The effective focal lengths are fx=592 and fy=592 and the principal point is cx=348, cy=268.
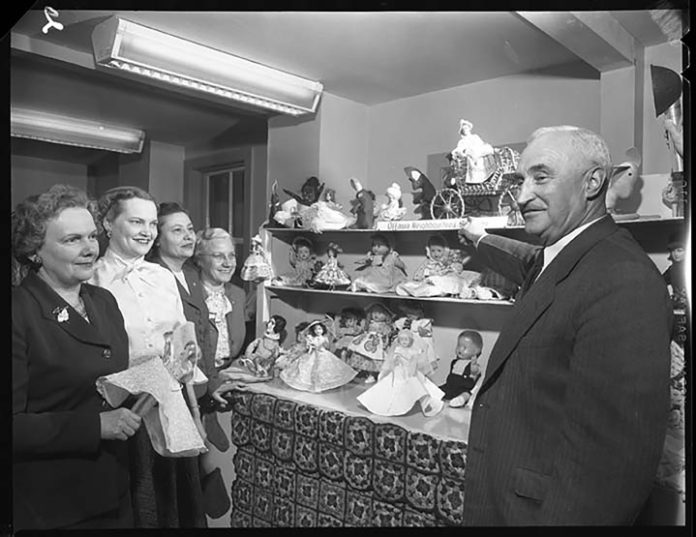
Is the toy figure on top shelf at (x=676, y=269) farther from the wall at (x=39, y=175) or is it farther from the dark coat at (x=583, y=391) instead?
the wall at (x=39, y=175)

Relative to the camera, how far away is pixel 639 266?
3.81 ft

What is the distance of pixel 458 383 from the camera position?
130cm

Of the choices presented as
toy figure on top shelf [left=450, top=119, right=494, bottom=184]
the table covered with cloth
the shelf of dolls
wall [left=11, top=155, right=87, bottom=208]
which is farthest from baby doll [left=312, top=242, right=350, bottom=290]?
wall [left=11, top=155, right=87, bottom=208]

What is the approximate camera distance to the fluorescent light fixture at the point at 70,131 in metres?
1.30

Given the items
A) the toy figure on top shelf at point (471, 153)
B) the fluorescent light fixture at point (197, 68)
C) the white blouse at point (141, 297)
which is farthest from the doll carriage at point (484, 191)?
the white blouse at point (141, 297)

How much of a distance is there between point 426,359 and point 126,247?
0.71 m

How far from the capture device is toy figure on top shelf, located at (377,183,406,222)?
1.34 m

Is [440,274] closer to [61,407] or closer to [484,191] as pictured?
[484,191]

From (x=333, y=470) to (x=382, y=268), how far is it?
48 centimetres

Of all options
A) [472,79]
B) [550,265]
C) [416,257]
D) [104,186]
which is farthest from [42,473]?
[472,79]

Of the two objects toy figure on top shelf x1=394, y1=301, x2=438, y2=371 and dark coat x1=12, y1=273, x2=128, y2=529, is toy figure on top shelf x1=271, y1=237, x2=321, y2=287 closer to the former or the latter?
toy figure on top shelf x1=394, y1=301, x2=438, y2=371

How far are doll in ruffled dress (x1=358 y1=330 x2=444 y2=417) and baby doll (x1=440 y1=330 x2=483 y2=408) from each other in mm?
28

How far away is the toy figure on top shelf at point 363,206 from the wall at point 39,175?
1.95ft

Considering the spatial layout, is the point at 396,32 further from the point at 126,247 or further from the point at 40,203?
the point at 40,203
